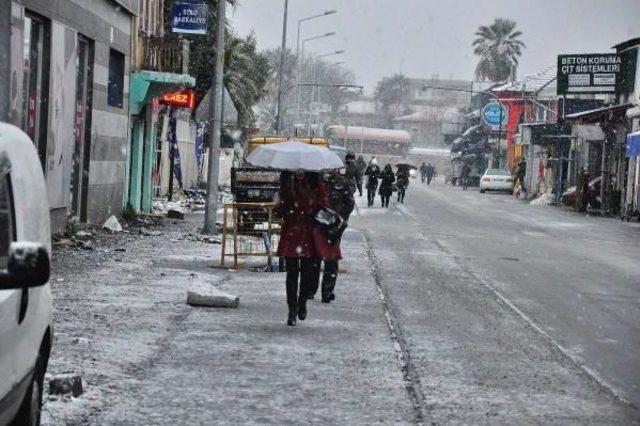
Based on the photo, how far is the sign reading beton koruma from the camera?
2122 inches

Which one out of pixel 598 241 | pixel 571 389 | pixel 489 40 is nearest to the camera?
pixel 571 389

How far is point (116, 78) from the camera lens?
85.5ft

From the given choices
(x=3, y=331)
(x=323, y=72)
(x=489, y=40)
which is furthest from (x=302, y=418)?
(x=323, y=72)

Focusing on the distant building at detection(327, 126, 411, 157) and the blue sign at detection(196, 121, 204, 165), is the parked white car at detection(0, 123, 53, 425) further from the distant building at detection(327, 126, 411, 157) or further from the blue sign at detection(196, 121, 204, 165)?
the distant building at detection(327, 126, 411, 157)

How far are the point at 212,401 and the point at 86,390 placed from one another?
87cm

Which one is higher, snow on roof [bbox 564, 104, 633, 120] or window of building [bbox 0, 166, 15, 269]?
snow on roof [bbox 564, 104, 633, 120]

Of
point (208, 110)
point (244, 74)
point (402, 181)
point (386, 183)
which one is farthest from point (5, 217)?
point (244, 74)

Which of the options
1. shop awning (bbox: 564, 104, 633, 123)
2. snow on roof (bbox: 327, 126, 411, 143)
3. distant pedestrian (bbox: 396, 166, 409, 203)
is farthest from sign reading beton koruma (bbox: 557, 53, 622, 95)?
snow on roof (bbox: 327, 126, 411, 143)

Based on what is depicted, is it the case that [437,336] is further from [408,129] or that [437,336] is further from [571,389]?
[408,129]

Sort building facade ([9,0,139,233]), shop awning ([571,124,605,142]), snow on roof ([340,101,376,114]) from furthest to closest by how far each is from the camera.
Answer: snow on roof ([340,101,376,114]), shop awning ([571,124,605,142]), building facade ([9,0,139,233])

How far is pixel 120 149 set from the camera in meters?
26.1

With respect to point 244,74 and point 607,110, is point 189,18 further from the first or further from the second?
point 607,110

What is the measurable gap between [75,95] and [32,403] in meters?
16.1

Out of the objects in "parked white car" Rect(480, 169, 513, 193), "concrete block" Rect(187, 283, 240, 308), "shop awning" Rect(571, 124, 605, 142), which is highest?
"shop awning" Rect(571, 124, 605, 142)
